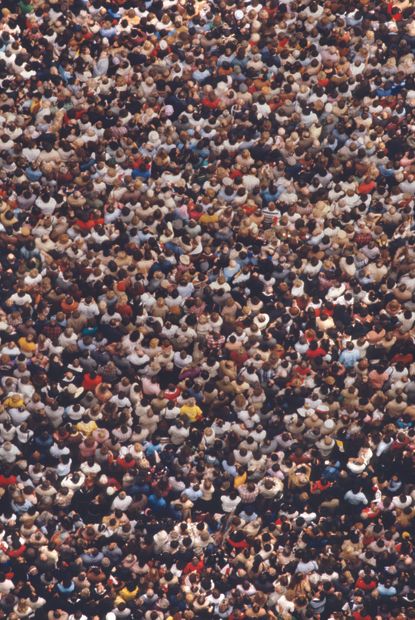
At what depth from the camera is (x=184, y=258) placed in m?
48.9

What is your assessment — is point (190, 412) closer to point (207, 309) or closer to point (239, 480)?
point (239, 480)

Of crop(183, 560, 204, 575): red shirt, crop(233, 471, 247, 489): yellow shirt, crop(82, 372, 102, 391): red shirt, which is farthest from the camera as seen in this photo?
crop(82, 372, 102, 391): red shirt

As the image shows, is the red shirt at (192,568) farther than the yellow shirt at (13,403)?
No

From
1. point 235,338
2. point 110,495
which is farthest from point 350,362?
point 110,495

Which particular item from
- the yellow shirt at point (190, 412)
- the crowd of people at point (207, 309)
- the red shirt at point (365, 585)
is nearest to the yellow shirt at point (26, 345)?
the crowd of people at point (207, 309)

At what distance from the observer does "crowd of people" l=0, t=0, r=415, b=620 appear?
44156 millimetres

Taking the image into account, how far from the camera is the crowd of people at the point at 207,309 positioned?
44156 mm

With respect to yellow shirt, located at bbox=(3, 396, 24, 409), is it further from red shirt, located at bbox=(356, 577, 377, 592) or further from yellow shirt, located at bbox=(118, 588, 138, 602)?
red shirt, located at bbox=(356, 577, 377, 592)

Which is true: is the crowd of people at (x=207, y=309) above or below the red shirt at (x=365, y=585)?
above

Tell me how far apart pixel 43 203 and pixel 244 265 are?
16.0 feet

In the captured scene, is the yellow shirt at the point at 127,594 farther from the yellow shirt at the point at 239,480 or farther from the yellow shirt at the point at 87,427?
the yellow shirt at the point at 87,427

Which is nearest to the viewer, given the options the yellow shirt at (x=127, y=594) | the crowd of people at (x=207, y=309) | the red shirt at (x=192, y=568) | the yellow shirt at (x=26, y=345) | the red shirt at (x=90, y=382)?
the yellow shirt at (x=127, y=594)

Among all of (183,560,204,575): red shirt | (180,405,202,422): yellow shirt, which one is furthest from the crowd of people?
(180,405,202,422): yellow shirt

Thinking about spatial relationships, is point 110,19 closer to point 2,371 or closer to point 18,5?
point 18,5
